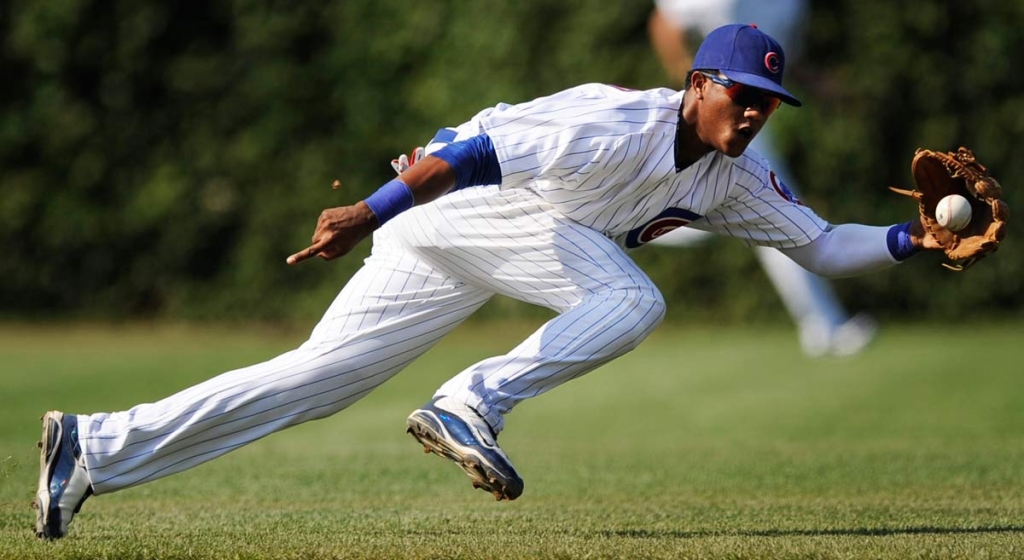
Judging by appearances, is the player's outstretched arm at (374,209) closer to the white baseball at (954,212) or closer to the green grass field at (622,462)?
the green grass field at (622,462)

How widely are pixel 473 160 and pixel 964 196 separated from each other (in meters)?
1.80

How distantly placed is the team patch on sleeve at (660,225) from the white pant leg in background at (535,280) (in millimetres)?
193

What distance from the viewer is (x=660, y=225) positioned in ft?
16.5

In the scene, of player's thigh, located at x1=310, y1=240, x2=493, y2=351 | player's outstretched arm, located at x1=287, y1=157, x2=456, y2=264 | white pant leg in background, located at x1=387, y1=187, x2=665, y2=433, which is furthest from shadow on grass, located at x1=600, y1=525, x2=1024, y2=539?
player's outstretched arm, located at x1=287, y1=157, x2=456, y2=264

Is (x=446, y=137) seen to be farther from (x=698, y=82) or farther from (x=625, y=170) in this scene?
(x=698, y=82)

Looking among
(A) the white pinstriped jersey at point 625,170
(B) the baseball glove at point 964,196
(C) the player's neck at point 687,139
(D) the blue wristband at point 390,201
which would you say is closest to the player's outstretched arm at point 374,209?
(D) the blue wristband at point 390,201

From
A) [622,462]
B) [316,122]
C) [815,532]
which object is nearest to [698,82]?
[815,532]

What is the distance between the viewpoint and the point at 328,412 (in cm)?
481

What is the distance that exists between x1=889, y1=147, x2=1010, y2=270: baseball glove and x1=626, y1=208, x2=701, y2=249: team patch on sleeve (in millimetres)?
768

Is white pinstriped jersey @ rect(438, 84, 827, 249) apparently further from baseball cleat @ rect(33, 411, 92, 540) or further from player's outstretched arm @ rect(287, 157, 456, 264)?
baseball cleat @ rect(33, 411, 92, 540)

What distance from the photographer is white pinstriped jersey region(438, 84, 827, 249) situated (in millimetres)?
4605

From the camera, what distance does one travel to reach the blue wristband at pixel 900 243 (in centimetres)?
500

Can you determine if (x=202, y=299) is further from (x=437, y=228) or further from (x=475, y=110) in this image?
(x=437, y=228)

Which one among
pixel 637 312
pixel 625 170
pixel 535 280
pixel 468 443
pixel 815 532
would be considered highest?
pixel 625 170
